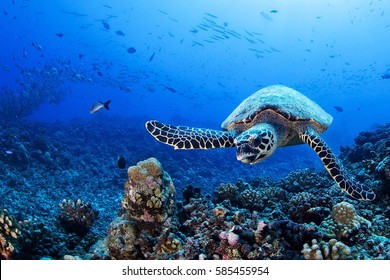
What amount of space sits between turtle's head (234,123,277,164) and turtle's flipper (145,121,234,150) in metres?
0.73

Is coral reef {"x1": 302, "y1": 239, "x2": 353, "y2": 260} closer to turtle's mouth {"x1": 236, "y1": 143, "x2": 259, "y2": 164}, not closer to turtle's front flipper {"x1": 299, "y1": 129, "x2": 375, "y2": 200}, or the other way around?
turtle's mouth {"x1": 236, "y1": 143, "x2": 259, "y2": 164}

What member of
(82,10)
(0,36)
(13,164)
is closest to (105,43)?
(82,10)

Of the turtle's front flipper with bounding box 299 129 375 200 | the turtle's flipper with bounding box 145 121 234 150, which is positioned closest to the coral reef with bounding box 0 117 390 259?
the turtle's front flipper with bounding box 299 129 375 200

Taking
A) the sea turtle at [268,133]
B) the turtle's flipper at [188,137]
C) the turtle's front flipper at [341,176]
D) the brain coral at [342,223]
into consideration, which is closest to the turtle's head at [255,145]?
the sea turtle at [268,133]

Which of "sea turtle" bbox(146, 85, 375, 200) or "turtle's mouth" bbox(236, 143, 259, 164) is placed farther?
"sea turtle" bbox(146, 85, 375, 200)

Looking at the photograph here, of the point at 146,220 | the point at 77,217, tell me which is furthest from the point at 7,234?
the point at 146,220

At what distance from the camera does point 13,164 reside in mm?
11648

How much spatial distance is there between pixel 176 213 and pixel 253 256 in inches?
92.7

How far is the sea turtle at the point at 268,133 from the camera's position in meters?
4.95

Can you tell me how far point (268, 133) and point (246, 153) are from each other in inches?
34.1

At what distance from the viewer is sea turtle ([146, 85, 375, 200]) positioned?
4.95 meters

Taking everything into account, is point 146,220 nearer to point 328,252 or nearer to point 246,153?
point 246,153

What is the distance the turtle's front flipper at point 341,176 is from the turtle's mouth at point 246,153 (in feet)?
5.16
